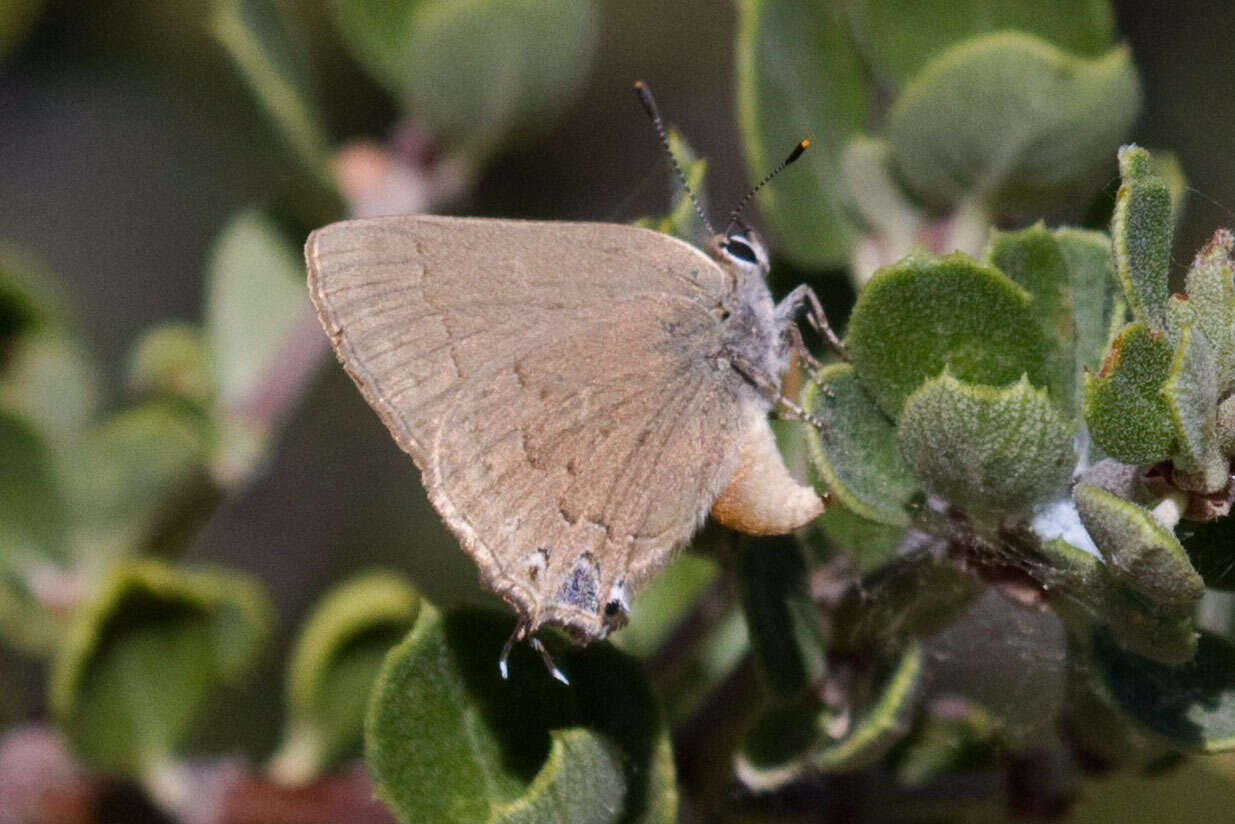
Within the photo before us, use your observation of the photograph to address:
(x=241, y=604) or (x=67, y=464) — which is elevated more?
(x=67, y=464)

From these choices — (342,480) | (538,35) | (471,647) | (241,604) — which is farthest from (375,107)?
(471,647)

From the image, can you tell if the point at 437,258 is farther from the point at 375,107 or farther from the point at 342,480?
the point at 342,480

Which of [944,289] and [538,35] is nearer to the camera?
[944,289]

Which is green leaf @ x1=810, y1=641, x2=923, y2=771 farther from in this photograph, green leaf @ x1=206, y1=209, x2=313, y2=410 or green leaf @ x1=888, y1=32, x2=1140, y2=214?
green leaf @ x1=206, y1=209, x2=313, y2=410

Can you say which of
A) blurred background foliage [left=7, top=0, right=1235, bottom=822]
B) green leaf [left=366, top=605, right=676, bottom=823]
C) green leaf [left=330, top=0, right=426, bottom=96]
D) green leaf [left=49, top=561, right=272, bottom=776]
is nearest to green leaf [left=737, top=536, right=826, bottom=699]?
blurred background foliage [left=7, top=0, right=1235, bottom=822]

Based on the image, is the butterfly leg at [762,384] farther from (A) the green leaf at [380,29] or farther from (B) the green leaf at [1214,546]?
(A) the green leaf at [380,29]

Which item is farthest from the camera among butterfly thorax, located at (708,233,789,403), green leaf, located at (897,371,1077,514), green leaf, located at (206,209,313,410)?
green leaf, located at (206,209,313,410)
